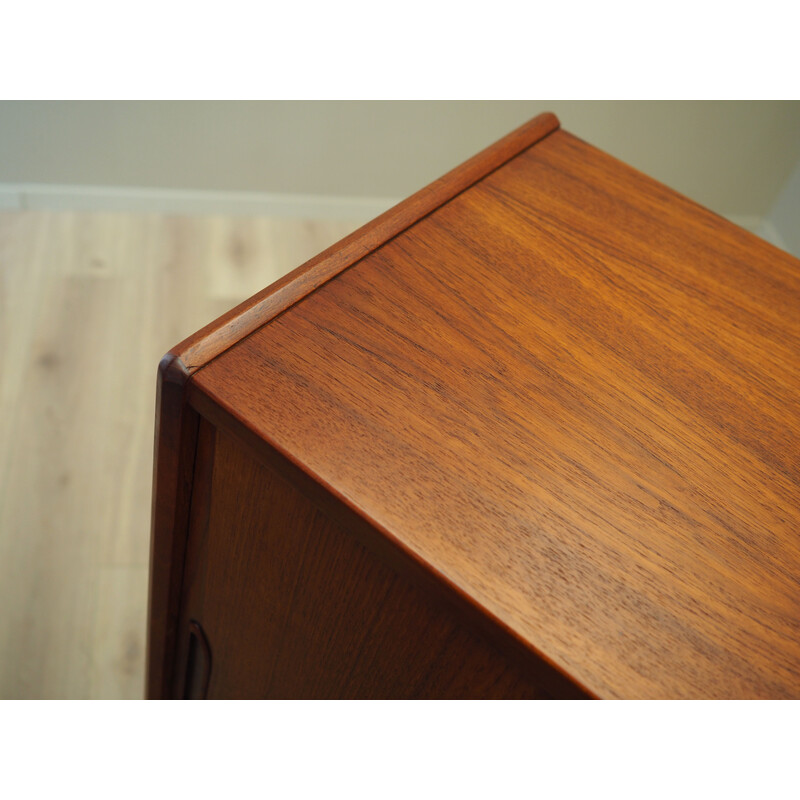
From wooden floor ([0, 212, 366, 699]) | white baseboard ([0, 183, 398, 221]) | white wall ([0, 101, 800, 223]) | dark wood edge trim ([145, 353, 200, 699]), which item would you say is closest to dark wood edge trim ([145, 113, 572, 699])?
dark wood edge trim ([145, 353, 200, 699])

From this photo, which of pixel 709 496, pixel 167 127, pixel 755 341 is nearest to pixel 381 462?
pixel 709 496

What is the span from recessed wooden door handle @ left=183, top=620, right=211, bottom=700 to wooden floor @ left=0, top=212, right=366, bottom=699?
0.31 meters

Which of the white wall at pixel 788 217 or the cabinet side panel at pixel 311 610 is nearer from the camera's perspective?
the cabinet side panel at pixel 311 610

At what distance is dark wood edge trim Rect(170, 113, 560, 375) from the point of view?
1.66ft

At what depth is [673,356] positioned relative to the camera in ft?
1.89

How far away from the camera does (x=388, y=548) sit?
0.45m

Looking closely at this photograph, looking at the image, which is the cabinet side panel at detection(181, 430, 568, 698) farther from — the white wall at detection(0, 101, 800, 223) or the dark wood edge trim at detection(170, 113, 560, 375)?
the white wall at detection(0, 101, 800, 223)

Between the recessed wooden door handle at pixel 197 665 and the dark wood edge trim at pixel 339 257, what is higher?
the dark wood edge trim at pixel 339 257

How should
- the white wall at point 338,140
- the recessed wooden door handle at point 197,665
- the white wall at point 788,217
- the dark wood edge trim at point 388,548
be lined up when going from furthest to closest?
the white wall at point 788,217 → the white wall at point 338,140 → the recessed wooden door handle at point 197,665 → the dark wood edge trim at point 388,548

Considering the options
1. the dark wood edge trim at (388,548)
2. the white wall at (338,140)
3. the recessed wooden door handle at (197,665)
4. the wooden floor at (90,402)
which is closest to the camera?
the dark wood edge trim at (388,548)

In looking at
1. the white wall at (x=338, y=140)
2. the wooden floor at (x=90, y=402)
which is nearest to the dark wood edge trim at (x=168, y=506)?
the wooden floor at (x=90, y=402)

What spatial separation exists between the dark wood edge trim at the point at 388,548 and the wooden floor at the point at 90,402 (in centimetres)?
73

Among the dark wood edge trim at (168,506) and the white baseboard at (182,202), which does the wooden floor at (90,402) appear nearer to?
the white baseboard at (182,202)

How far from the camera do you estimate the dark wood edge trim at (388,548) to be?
0.41 meters
